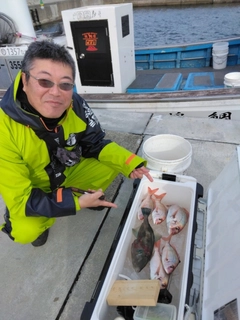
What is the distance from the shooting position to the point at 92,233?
2150 millimetres

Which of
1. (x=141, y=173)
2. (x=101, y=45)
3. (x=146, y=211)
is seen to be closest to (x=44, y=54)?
(x=141, y=173)

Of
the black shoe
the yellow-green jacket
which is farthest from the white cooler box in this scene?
the black shoe

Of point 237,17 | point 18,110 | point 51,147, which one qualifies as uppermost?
point 18,110

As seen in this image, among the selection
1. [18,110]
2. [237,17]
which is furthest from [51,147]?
[237,17]

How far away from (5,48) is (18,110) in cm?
526

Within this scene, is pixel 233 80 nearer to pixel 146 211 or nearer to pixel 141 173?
pixel 141 173

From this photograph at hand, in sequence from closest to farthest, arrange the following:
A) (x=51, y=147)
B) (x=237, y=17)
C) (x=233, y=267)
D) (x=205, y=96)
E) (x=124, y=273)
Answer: (x=233, y=267)
(x=124, y=273)
(x=51, y=147)
(x=205, y=96)
(x=237, y=17)

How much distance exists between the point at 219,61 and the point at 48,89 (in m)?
7.38

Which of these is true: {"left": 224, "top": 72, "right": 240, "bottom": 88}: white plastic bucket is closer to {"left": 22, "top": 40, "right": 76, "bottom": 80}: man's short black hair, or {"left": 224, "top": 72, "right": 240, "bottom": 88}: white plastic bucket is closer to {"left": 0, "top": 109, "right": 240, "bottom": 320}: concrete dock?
{"left": 0, "top": 109, "right": 240, "bottom": 320}: concrete dock

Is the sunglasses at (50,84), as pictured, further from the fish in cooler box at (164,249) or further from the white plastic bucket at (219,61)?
the white plastic bucket at (219,61)

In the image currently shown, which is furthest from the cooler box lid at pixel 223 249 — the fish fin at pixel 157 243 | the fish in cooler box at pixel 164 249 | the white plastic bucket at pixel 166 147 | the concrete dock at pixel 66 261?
the concrete dock at pixel 66 261

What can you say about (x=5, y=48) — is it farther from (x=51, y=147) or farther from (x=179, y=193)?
(x=179, y=193)

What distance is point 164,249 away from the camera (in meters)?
1.79

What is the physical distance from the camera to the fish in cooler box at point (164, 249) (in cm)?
140
